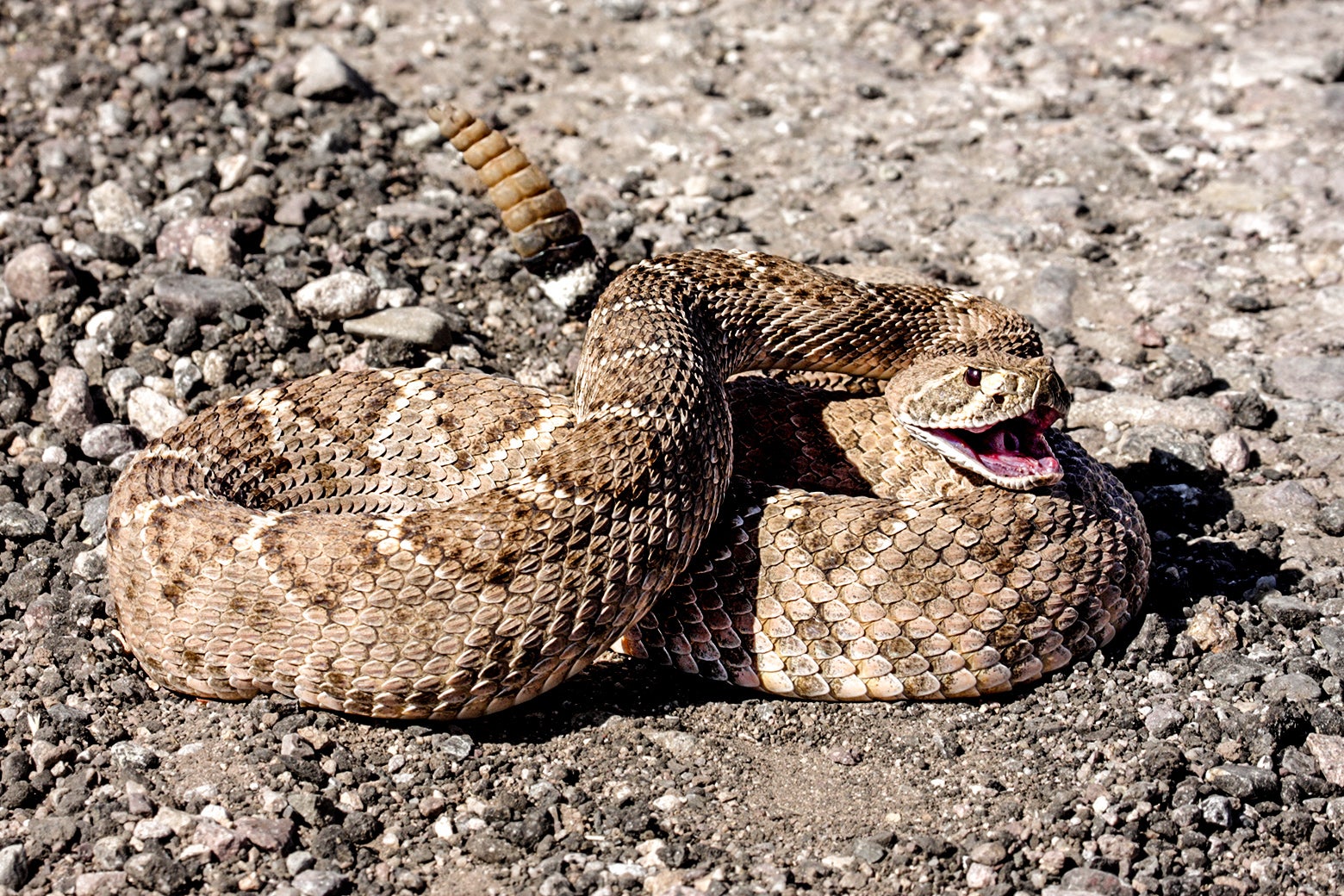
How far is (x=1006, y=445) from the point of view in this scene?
19.1ft

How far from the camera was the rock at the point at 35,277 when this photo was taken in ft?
24.6


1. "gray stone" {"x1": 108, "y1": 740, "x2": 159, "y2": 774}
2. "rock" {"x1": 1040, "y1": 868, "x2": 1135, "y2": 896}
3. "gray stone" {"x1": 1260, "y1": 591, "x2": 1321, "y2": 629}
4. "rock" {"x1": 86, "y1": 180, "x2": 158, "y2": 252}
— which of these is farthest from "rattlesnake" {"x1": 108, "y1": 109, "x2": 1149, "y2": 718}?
"rock" {"x1": 86, "y1": 180, "x2": 158, "y2": 252}

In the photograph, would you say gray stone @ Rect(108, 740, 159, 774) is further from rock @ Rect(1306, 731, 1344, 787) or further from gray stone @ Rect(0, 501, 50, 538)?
rock @ Rect(1306, 731, 1344, 787)

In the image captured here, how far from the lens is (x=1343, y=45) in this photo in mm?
10242

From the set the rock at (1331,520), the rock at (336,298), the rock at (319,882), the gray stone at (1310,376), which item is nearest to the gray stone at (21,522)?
the rock at (336,298)

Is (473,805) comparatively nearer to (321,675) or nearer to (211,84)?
(321,675)

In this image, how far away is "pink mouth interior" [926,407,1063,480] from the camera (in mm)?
5668

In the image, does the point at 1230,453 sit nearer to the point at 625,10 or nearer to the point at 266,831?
the point at 266,831

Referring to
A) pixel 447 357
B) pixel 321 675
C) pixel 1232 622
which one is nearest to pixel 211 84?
pixel 447 357

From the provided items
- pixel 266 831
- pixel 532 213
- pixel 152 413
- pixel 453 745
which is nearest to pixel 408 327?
pixel 532 213

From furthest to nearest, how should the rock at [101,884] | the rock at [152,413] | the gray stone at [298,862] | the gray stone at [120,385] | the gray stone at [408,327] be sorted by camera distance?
the gray stone at [408,327], the gray stone at [120,385], the rock at [152,413], the gray stone at [298,862], the rock at [101,884]

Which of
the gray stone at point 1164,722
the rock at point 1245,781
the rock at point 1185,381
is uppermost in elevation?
the rock at point 1245,781

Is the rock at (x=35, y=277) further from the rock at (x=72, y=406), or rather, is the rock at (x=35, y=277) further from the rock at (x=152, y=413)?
the rock at (x=152, y=413)

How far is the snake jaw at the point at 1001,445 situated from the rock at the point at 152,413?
3.64m
